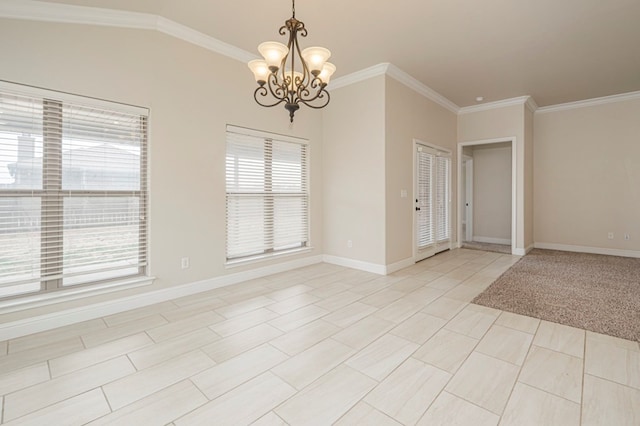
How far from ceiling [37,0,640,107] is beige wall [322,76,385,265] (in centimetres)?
45

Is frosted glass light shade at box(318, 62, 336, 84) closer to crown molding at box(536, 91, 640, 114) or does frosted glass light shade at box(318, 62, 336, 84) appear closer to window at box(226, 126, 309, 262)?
window at box(226, 126, 309, 262)

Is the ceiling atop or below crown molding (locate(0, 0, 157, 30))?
atop

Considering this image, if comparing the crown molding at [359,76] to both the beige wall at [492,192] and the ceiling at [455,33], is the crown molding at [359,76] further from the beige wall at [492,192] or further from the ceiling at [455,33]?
the beige wall at [492,192]

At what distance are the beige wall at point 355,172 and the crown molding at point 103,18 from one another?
1945 mm

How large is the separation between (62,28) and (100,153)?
1.13 metres

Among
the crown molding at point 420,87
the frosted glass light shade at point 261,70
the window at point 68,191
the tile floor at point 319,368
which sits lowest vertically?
the tile floor at point 319,368

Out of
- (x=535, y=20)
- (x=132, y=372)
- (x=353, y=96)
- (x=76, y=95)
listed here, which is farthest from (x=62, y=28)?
(x=535, y=20)

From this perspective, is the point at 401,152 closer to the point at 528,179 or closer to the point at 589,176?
the point at 528,179

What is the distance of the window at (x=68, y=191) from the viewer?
2.46 meters

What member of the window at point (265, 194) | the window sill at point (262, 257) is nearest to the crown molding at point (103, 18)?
the window at point (265, 194)

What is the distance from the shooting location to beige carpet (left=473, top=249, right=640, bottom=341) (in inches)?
107

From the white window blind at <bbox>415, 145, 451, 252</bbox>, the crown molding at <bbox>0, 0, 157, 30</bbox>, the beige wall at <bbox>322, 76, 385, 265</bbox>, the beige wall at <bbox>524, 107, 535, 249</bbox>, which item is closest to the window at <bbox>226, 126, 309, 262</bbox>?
the beige wall at <bbox>322, 76, 385, 265</bbox>

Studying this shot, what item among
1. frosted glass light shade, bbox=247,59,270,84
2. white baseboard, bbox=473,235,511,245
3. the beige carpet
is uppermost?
frosted glass light shade, bbox=247,59,270,84

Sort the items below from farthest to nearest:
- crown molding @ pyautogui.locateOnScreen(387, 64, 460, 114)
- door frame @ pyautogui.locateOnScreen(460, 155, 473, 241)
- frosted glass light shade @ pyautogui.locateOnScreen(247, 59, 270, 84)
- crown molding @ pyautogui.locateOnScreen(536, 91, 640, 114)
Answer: door frame @ pyautogui.locateOnScreen(460, 155, 473, 241), crown molding @ pyautogui.locateOnScreen(536, 91, 640, 114), crown molding @ pyautogui.locateOnScreen(387, 64, 460, 114), frosted glass light shade @ pyautogui.locateOnScreen(247, 59, 270, 84)
